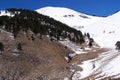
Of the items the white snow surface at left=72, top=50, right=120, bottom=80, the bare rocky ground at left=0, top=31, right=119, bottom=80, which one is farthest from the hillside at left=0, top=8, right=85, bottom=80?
the white snow surface at left=72, top=50, right=120, bottom=80

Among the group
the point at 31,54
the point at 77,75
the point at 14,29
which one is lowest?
the point at 77,75

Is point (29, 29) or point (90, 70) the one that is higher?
point (29, 29)

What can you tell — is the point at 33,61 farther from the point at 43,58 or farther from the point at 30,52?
the point at 30,52

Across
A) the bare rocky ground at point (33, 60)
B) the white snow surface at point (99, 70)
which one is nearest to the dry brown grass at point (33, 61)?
the bare rocky ground at point (33, 60)

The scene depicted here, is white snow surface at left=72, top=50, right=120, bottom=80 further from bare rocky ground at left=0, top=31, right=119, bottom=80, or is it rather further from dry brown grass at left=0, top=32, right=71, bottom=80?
dry brown grass at left=0, top=32, right=71, bottom=80

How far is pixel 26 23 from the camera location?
114m

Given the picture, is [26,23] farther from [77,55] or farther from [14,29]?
[77,55]

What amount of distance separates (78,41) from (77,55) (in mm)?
26361

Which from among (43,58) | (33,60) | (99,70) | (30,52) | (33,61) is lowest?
(99,70)

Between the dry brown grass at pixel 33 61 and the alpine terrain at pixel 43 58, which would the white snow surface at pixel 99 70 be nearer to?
the alpine terrain at pixel 43 58

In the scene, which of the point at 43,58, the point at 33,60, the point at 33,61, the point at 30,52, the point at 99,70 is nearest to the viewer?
the point at 99,70

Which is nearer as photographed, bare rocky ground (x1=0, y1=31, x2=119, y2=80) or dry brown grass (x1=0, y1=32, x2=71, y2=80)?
bare rocky ground (x1=0, y1=31, x2=119, y2=80)

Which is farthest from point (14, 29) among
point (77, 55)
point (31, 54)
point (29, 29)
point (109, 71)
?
point (109, 71)

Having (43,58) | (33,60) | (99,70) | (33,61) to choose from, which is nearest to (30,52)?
(43,58)
